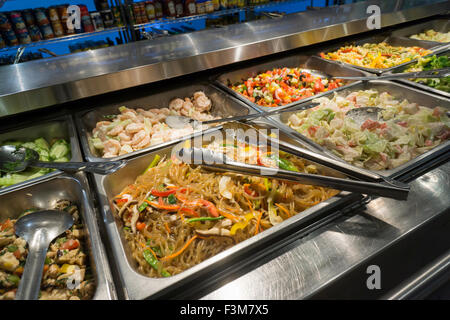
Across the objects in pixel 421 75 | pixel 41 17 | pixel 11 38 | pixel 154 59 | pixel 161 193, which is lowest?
pixel 161 193

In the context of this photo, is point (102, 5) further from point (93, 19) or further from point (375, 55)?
point (375, 55)

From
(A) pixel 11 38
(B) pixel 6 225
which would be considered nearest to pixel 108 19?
(A) pixel 11 38

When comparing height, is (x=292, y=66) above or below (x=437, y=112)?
above

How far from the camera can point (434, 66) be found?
2.64m

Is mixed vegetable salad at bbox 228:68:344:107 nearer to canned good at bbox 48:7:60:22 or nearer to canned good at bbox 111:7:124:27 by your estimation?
canned good at bbox 111:7:124:27

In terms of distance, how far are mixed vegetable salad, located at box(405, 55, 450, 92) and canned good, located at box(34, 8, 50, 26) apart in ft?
15.7

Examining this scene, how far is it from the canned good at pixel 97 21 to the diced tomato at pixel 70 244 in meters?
4.26

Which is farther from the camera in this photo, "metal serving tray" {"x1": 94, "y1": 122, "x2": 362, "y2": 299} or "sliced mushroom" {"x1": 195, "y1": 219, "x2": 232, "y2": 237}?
"sliced mushroom" {"x1": 195, "y1": 219, "x2": 232, "y2": 237}

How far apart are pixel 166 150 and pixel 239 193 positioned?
0.61m

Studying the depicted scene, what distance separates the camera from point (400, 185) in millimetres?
1210

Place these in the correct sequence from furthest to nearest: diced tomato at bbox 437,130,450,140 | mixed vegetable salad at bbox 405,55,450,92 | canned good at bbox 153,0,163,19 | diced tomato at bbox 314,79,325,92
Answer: canned good at bbox 153,0,163,19
diced tomato at bbox 314,79,325,92
mixed vegetable salad at bbox 405,55,450,92
diced tomato at bbox 437,130,450,140

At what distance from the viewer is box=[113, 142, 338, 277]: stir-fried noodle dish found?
125 cm

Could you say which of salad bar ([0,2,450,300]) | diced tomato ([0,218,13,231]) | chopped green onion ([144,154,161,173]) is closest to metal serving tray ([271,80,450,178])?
salad bar ([0,2,450,300])

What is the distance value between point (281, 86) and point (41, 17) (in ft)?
12.4
